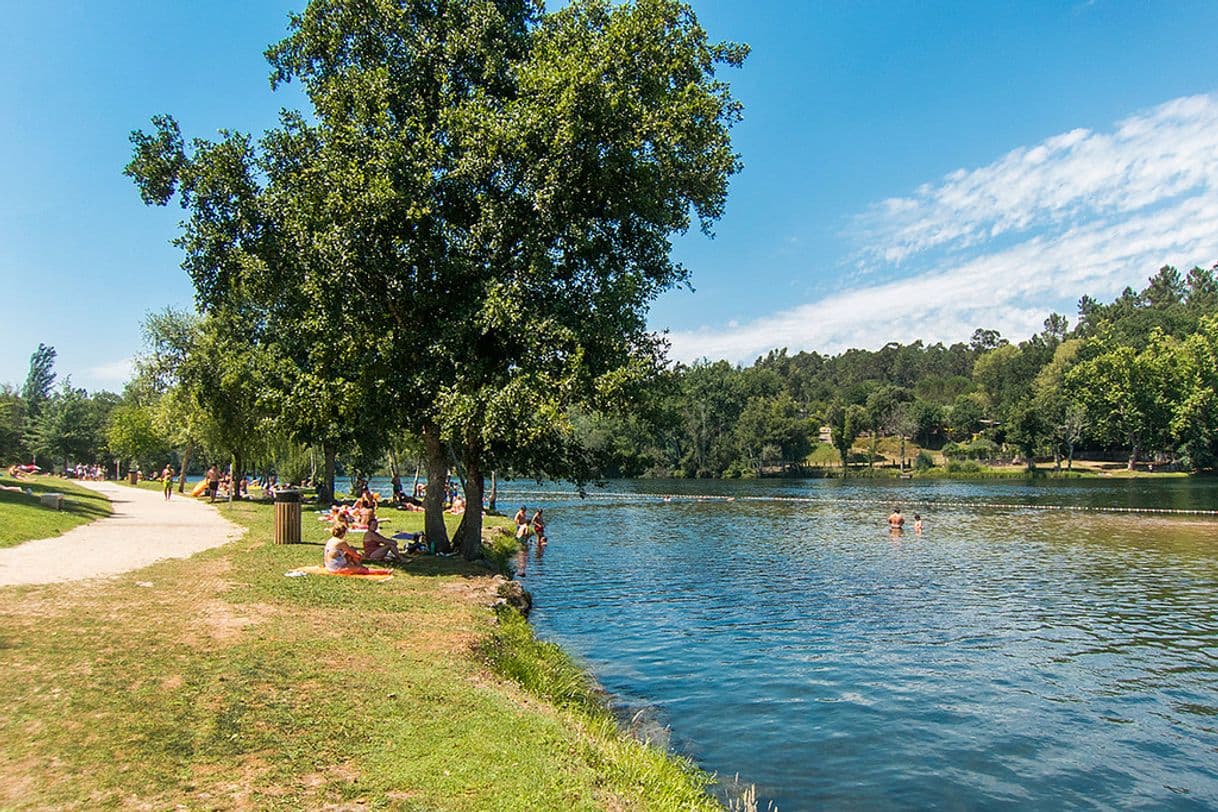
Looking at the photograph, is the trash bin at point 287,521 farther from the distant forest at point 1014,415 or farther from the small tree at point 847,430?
the small tree at point 847,430

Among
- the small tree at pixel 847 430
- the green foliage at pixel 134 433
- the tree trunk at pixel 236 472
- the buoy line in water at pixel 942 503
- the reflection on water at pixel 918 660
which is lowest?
the reflection on water at pixel 918 660

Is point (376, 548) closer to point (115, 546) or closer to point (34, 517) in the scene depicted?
point (115, 546)

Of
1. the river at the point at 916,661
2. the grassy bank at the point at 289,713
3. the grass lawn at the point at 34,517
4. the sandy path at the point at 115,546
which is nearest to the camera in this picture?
the grassy bank at the point at 289,713

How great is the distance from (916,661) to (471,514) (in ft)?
41.8

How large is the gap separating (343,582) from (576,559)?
17.6 metres

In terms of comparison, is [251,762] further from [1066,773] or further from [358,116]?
[358,116]

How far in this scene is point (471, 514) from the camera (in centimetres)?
2327

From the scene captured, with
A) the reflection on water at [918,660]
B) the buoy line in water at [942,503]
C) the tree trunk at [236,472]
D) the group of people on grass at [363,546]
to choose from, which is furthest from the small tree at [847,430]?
the group of people on grass at [363,546]

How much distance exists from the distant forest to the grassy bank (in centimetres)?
8082

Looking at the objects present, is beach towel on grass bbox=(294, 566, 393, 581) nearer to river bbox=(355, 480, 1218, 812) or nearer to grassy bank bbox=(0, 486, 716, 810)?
grassy bank bbox=(0, 486, 716, 810)

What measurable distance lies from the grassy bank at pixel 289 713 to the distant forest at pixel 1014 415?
80.8 m

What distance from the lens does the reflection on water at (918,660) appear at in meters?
11.1

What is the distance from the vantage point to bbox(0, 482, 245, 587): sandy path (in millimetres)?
15789

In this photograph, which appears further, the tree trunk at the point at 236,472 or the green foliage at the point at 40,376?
the green foliage at the point at 40,376
